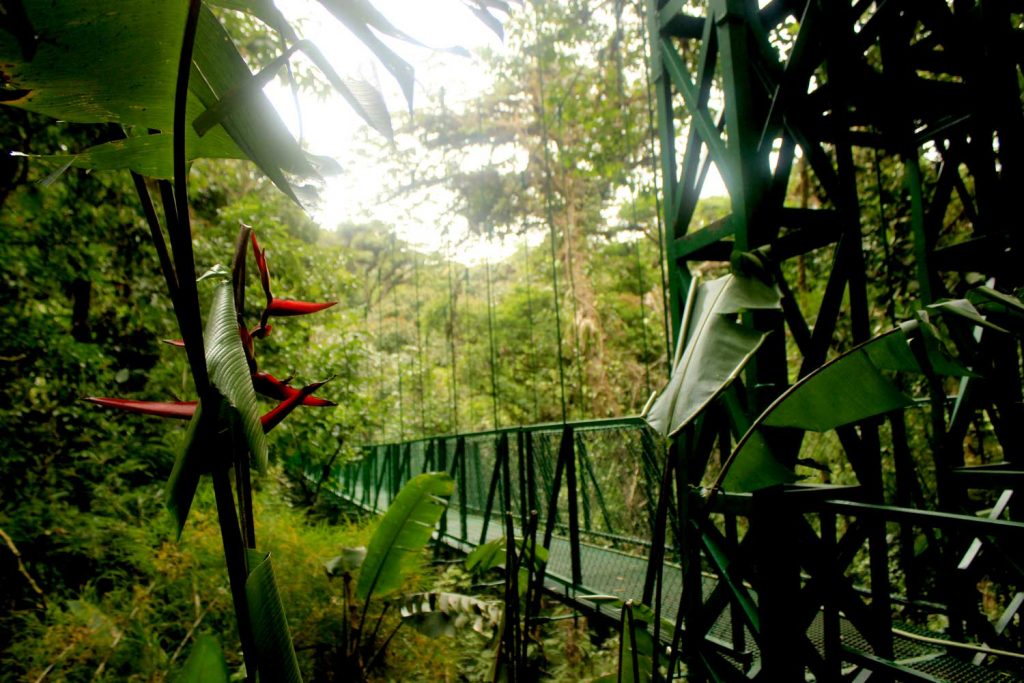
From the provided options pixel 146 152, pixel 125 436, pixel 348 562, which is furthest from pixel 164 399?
pixel 146 152

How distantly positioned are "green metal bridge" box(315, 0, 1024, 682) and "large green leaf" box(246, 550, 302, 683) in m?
0.39

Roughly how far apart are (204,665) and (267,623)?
23cm

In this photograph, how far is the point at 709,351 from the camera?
71cm

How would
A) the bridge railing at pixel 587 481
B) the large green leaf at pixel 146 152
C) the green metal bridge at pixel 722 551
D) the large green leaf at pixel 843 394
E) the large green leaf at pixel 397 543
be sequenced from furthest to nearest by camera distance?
the bridge railing at pixel 587 481 < the large green leaf at pixel 397 543 < the green metal bridge at pixel 722 551 < the large green leaf at pixel 843 394 < the large green leaf at pixel 146 152

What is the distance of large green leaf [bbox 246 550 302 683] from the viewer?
0.48m

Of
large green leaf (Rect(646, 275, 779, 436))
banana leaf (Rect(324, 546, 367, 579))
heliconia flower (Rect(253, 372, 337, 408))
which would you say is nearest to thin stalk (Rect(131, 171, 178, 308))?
heliconia flower (Rect(253, 372, 337, 408))

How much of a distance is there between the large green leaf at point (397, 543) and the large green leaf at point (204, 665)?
1232 millimetres

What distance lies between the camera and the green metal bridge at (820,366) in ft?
3.87

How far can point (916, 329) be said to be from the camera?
2.46 feet

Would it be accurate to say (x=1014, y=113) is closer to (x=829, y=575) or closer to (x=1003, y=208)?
(x=1003, y=208)

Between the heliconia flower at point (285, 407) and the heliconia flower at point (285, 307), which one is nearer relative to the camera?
the heliconia flower at point (285, 407)

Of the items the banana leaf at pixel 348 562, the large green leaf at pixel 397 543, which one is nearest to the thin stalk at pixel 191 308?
the large green leaf at pixel 397 543

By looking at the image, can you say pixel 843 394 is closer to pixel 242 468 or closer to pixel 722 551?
pixel 242 468

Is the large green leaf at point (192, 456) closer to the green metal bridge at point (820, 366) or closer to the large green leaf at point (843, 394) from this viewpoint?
the green metal bridge at point (820, 366)
